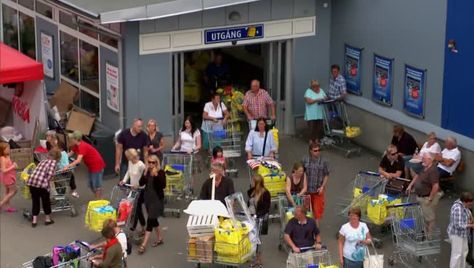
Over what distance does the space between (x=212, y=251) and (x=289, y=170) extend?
598 cm

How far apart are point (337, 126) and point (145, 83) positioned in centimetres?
444

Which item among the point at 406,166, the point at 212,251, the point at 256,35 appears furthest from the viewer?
the point at 256,35

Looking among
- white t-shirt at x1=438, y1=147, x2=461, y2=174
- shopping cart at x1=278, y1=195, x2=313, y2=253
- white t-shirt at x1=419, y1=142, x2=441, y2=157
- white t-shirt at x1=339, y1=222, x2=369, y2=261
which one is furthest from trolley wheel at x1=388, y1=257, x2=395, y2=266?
white t-shirt at x1=438, y1=147, x2=461, y2=174

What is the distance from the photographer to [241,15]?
21.1 meters

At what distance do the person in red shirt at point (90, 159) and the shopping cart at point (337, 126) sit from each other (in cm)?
587

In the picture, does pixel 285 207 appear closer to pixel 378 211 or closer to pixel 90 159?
pixel 378 211

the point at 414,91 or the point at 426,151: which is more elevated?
the point at 414,91

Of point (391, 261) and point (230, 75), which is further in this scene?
point (230, 75)

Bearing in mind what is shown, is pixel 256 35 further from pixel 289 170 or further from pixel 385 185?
pixel 385 185

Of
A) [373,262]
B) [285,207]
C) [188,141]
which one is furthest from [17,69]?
[373,262]

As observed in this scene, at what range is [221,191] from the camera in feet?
51.5

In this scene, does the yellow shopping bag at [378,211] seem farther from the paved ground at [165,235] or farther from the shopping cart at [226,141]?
the shopping cart at [226,141]

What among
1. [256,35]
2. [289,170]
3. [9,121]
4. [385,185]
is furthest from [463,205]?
[9,121]

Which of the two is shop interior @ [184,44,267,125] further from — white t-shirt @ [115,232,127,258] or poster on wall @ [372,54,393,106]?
white t-shirt @ [115,232,127,258]
